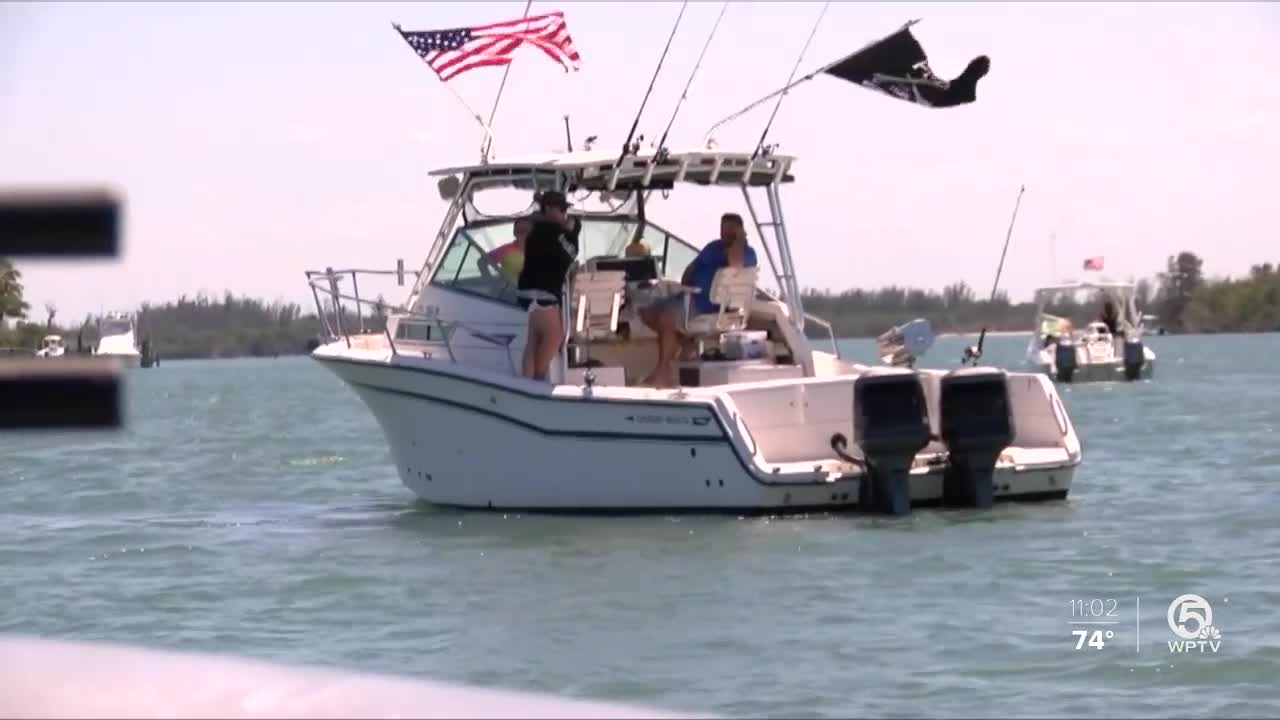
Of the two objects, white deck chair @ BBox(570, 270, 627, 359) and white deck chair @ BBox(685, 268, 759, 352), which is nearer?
white deck chair @ BBox(570, 270, 627, 359)

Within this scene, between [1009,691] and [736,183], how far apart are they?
8.42 metres

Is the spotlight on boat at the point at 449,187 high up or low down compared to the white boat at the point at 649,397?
up

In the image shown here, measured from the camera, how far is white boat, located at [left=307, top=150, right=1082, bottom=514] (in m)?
13.5

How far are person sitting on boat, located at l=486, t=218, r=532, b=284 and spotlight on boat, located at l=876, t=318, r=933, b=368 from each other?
9.04ft

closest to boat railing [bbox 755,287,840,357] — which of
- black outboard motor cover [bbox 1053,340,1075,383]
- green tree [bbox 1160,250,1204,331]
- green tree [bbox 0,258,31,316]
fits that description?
green tree [bbox 0,258,31,316]

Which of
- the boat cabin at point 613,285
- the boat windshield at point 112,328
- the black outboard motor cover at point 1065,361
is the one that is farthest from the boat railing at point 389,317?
the black outboard motor cover at point 1065,361

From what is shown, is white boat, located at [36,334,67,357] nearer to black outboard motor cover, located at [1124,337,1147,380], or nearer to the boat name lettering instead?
the boat name lettering

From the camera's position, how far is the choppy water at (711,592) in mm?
8133

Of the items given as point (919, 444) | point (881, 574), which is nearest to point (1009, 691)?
point (881, 574)

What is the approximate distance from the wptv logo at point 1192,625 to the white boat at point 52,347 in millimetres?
6093

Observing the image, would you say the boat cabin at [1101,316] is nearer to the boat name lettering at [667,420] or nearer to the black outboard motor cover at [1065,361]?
the black outboard motor cover at [1065,361]

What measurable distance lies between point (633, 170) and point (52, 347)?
12.2m

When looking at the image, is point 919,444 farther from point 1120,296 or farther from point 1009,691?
point 1120,296

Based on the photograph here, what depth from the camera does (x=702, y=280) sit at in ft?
50.0
